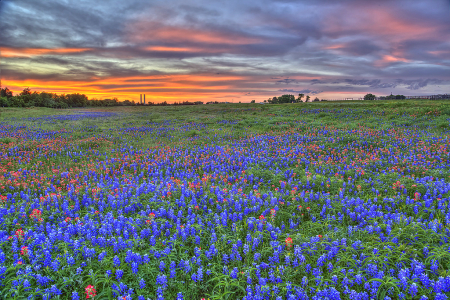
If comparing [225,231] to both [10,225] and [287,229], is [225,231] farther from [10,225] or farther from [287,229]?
[10,225]

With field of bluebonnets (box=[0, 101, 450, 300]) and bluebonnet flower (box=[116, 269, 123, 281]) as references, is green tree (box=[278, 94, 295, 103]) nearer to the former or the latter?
field of bluebonnets (box=[0, 101, 450, 300])

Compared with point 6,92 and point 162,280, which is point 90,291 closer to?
point 162,280

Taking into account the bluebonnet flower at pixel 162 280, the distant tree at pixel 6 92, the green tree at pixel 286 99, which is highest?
the distant tree at pixel 6 92

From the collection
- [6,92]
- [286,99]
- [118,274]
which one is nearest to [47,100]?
[6,92]

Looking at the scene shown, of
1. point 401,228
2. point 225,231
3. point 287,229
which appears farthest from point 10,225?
point 401,228

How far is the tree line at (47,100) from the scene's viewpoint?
80.9m

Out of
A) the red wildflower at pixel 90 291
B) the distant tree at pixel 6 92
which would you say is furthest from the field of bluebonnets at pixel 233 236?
the distant tree at pixel 6 92

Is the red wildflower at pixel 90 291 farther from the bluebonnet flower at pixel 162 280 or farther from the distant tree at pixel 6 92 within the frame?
the distant tree at pixel 6 92

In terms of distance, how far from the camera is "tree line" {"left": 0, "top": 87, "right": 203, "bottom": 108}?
80944 mm

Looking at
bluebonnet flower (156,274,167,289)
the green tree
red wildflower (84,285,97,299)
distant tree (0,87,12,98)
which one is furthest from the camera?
distant tree (0,87,12,98)

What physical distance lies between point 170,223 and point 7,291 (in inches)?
103

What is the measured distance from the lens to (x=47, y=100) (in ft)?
288

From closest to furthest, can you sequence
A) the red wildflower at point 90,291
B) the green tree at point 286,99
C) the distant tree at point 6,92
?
the red wildflower at point 90,291 → the green tree at point 286,99 → the distant tree at point 6,92

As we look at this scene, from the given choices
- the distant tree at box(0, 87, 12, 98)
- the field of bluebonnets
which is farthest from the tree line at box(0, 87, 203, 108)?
the field of bluebonnets
